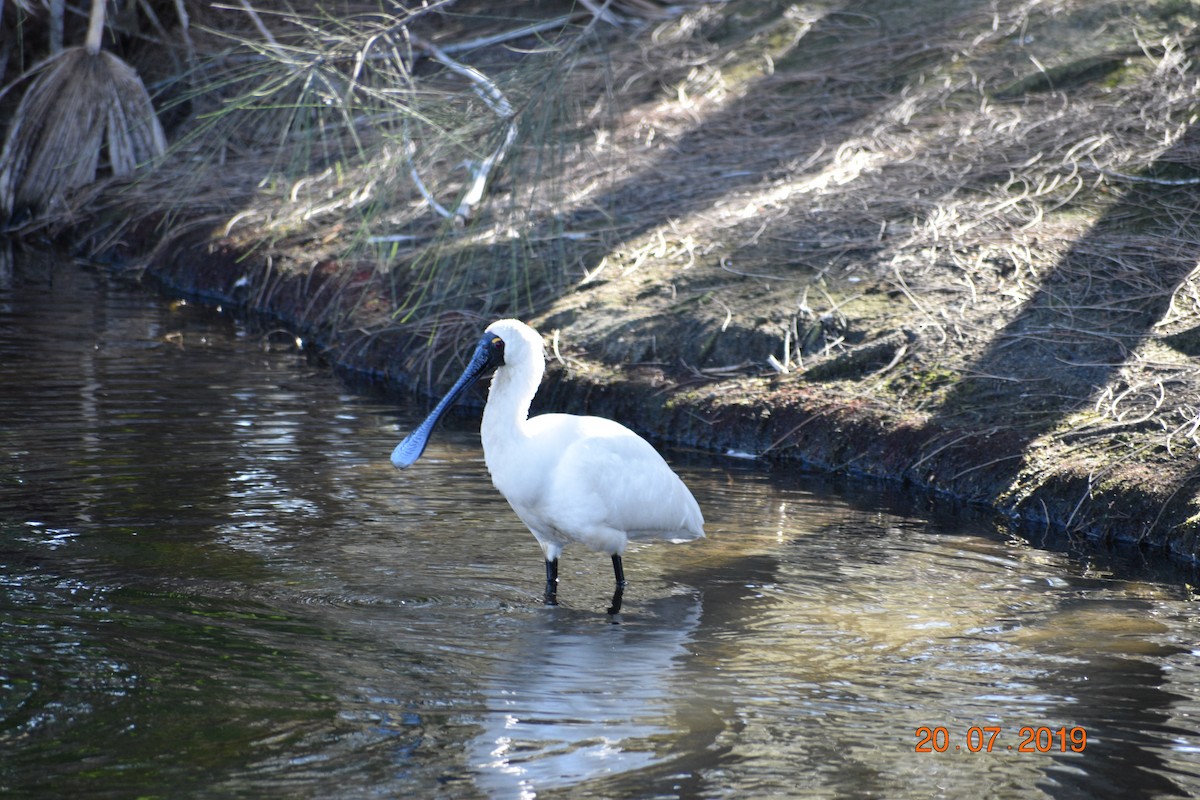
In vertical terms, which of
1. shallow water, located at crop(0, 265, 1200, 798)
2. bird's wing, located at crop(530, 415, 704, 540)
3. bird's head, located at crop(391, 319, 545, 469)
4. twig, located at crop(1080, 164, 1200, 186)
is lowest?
shallow water, located at crop(0, 265, 1200, 798)

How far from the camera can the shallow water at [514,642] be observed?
4375 mm

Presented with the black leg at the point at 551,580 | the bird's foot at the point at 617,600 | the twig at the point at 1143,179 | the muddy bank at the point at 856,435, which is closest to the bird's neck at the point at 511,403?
the black leg at the point at 551,580

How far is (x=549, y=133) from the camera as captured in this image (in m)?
7.94

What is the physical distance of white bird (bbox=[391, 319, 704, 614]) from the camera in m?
5.96

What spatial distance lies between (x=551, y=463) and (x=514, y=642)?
0.82 metres

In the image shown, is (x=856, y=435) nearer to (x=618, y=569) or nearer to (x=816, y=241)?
(x=816, y=241)

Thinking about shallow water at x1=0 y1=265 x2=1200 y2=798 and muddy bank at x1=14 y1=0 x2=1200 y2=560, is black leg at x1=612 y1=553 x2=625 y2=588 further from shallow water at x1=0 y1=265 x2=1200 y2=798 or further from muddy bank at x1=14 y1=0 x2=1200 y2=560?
muddy bank at x1=14 y1=0 x2=1200 y2=560

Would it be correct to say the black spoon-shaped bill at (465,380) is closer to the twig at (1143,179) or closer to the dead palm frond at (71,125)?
the twig at (1143,179)

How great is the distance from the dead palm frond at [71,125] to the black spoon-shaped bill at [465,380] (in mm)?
9555

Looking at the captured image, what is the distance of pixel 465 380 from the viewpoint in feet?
20.6

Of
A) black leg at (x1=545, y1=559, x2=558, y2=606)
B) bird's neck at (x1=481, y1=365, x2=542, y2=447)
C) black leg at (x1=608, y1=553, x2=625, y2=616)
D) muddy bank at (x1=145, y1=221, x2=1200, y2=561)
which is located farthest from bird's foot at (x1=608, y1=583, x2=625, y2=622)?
muddy bank at (x1=145, y1=221, x2=1200, y2=561)

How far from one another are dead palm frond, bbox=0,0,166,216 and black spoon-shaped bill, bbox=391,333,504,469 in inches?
376

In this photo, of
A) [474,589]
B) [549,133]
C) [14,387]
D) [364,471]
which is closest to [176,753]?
[474,589]

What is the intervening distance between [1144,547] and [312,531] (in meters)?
4.00
